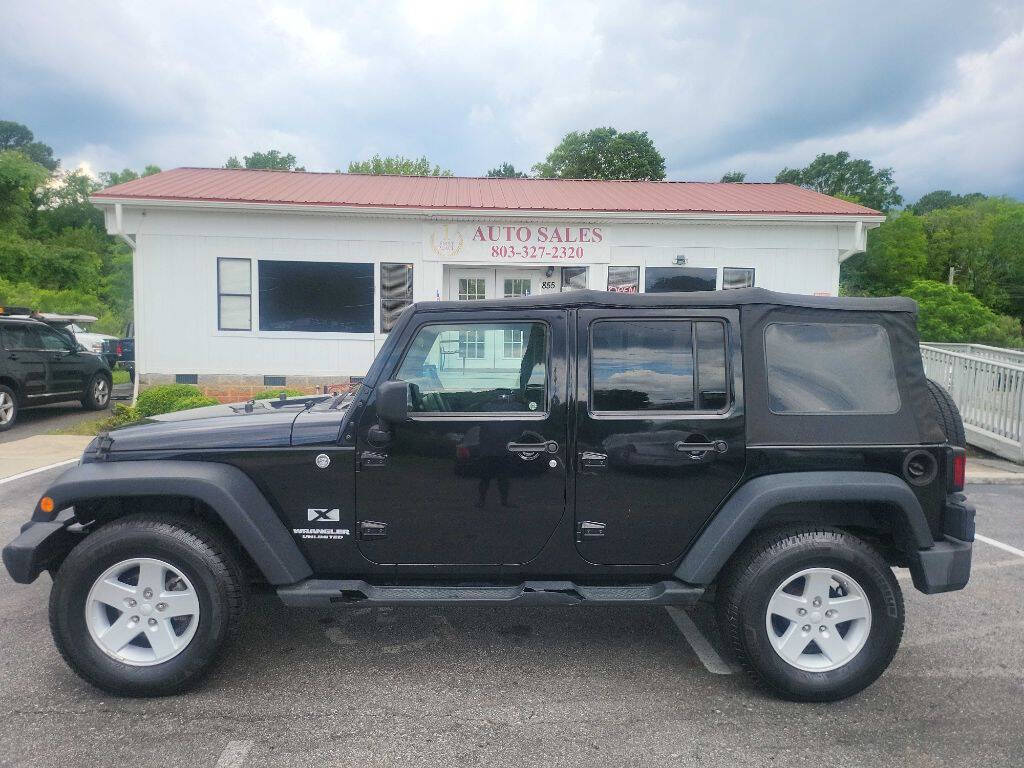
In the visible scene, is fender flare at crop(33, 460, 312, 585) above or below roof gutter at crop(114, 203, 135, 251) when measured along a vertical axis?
below

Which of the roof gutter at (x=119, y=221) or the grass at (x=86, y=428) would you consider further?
the roof gutter at (x=119, y=221)

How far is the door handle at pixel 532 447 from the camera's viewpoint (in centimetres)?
320

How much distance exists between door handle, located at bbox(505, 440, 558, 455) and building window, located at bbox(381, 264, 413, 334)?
9219 millimetres

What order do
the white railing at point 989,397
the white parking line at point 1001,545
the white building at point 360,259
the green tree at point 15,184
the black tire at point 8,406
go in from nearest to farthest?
the white parking line at point 1001,545
the white railing at point 989,397
the black tire at point 8,406
the white building at point 360,259
the green tree at point 15,184

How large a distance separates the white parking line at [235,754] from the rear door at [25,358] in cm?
1034

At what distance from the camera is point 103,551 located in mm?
3059

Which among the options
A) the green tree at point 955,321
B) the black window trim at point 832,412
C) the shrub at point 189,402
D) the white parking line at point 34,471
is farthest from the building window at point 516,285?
the green tree at point 955,321

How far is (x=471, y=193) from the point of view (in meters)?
13.3

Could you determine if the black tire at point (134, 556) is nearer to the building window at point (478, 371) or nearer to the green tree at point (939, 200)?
the building window at point (478, 371)

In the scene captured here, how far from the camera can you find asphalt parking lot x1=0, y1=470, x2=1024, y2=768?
109 inches

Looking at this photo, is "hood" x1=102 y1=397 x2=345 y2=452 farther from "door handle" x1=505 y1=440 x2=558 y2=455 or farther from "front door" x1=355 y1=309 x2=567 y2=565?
"door handle" x1=505 y1=440 x2=558 y2=455

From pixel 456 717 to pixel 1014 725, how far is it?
2.45 m

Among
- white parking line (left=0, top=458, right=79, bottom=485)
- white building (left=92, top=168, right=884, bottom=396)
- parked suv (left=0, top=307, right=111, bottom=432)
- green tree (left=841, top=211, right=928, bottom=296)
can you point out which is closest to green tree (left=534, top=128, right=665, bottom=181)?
green tree (left=841, top=211, right=928, bottom=296)

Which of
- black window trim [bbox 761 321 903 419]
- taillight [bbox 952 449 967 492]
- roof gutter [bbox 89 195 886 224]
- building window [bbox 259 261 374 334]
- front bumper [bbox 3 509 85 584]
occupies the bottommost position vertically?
front bumper [bbox 3 509 85 584]
